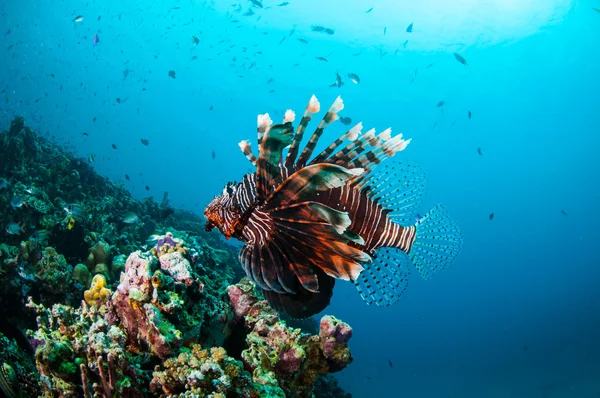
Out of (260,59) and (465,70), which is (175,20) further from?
(465,70)

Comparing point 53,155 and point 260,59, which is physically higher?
point 260,59

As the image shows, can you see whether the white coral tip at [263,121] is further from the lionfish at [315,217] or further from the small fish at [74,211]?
the small fish at [74,211]

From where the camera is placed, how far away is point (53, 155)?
445 inches

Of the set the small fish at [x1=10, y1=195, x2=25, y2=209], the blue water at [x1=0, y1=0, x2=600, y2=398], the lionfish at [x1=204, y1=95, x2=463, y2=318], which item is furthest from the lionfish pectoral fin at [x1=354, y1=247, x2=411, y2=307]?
the blue water at [x1=0, y1=0, x2=600, y2=398]

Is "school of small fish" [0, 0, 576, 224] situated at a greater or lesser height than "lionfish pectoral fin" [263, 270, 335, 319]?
greater

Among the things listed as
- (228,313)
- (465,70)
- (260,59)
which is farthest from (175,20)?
(228,313)

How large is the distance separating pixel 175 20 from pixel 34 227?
6894cm

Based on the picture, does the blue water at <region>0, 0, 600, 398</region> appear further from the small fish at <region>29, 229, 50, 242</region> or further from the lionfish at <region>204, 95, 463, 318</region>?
the lionfish at <region>204, 95, 463, 318</region>

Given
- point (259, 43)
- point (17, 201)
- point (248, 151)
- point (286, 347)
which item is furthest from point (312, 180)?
point (259, 43)

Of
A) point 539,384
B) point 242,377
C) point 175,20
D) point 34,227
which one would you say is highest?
point 175,20

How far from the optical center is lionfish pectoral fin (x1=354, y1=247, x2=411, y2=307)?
2.47 meters

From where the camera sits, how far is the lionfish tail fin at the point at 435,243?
129 inches

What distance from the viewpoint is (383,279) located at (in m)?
2.70

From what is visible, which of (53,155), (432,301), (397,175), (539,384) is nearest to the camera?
(397,175)
